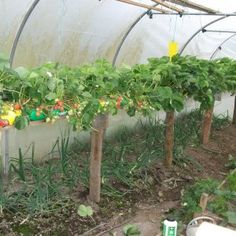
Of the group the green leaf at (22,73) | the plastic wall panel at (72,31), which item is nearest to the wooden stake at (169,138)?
the plastic wall panel at (72,31)

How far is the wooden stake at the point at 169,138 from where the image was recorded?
4469mm

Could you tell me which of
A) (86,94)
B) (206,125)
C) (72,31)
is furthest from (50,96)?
(206,125)

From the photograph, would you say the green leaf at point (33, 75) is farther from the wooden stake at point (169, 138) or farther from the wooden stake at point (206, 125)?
the wooden stake at point (206, 125)

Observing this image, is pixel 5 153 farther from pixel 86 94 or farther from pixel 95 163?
pixel 86 94

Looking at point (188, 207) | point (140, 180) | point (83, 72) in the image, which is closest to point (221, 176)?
point (140, 180)

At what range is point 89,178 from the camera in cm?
391

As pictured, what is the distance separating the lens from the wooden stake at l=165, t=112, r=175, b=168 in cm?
447

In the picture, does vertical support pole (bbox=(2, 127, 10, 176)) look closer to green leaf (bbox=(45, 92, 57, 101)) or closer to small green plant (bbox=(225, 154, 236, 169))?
green leaf (bbox=(45, 92, 57, 101))

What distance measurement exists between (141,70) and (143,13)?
1.97 m

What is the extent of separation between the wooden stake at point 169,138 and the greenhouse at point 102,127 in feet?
0.04

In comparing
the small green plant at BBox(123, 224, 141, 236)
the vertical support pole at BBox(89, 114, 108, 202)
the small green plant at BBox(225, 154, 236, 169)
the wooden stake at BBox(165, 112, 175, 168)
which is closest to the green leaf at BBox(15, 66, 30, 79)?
the vertical support pole at BBox(89, 114, 108, 202)

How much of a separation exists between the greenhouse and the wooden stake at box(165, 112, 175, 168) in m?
0.01

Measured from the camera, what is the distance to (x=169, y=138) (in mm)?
4551

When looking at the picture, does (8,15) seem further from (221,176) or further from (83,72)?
(221,176)
